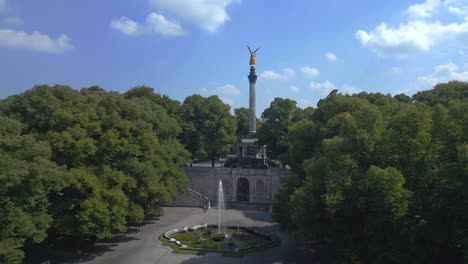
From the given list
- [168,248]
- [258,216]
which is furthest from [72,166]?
[258,216]

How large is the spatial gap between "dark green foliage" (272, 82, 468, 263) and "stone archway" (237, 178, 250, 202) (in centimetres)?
2399

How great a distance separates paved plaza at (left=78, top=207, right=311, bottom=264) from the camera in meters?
24.3

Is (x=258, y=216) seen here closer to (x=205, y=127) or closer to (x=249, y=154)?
(x=249, y=154)

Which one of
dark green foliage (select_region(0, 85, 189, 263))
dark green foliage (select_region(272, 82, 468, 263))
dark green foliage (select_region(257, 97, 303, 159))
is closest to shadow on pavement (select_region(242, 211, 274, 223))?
dark green foliage (select_region(0, 85, 189, 263))

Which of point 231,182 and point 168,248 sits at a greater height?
point 231,182

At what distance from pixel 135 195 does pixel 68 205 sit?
5839 millimetres

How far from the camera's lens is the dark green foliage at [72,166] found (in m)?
19.3

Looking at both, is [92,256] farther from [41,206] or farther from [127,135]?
[127,135]

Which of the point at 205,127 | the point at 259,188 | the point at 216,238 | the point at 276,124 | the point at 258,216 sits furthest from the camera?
the point at 205,127

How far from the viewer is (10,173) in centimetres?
1794

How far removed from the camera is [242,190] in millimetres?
45469

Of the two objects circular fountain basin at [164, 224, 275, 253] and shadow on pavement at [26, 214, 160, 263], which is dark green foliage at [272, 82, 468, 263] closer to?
circular fountain basin at [164, 224, 275, 253]

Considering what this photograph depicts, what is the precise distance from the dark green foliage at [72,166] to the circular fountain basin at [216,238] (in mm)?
3138

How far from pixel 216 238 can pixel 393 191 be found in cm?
1531
